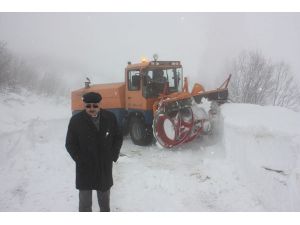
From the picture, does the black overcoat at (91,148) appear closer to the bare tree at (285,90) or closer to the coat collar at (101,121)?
the coat collar at (101,121)

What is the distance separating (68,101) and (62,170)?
6.30m

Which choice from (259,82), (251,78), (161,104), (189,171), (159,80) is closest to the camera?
(189,171)

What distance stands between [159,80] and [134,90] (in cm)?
65

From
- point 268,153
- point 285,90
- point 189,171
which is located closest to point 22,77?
point 189,171

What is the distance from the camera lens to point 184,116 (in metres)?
7.62

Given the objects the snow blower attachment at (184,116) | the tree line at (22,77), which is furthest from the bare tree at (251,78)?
the tree line at (22,77)

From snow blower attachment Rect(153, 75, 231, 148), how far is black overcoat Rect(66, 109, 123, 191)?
3.92 metres

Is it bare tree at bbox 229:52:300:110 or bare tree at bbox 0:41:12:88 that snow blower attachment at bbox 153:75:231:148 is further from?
bare tree at bbox 229:52:300:110

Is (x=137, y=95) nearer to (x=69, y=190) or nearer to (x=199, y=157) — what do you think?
(x=199, y=157)

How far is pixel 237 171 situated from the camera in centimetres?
558

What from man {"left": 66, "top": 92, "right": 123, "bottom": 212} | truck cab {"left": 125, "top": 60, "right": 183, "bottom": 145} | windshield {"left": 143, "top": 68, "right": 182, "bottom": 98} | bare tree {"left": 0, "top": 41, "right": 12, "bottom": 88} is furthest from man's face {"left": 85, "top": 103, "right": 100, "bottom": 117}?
bare tree {"left": 0, "top": 41, "right": 12, "bottom": 88}

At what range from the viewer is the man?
348 centimetres

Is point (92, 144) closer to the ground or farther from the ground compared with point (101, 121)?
closer to the ground

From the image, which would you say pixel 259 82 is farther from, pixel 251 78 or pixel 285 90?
pixel 285 90
